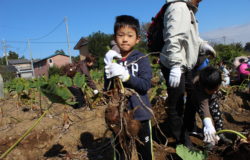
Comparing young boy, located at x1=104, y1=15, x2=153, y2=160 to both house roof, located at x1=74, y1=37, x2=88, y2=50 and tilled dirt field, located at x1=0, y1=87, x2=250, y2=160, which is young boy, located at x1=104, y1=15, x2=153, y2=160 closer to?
tilled dirt field, located at x1=0, y1=87, x2=250, y2=160

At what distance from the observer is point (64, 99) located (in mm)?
1074

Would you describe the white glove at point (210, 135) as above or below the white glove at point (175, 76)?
below

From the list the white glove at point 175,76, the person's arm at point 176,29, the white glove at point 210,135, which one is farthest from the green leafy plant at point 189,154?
the person's arm at point 176,29

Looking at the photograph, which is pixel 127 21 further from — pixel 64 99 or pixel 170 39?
pixel 64 99

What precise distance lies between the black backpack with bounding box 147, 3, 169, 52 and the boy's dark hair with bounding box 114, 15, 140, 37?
1.34 ft

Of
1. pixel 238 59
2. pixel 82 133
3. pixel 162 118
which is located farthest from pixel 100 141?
pixel 238 59

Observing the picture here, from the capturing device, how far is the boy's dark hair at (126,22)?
1.25 m

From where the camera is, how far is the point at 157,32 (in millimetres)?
1668

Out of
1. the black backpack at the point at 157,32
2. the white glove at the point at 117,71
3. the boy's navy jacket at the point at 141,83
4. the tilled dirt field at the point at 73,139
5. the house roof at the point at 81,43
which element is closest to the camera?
the white glove at the point at 117,71

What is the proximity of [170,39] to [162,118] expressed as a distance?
1311mm

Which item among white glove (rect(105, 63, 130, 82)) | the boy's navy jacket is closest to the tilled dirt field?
the boy's navy jacket

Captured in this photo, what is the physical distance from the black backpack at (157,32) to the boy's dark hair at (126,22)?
16.0 inches

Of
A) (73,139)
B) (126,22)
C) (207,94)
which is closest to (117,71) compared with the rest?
(126,22)

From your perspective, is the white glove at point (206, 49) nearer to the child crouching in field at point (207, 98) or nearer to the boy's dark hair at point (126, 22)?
the child crouching in field at point (207, 98)
